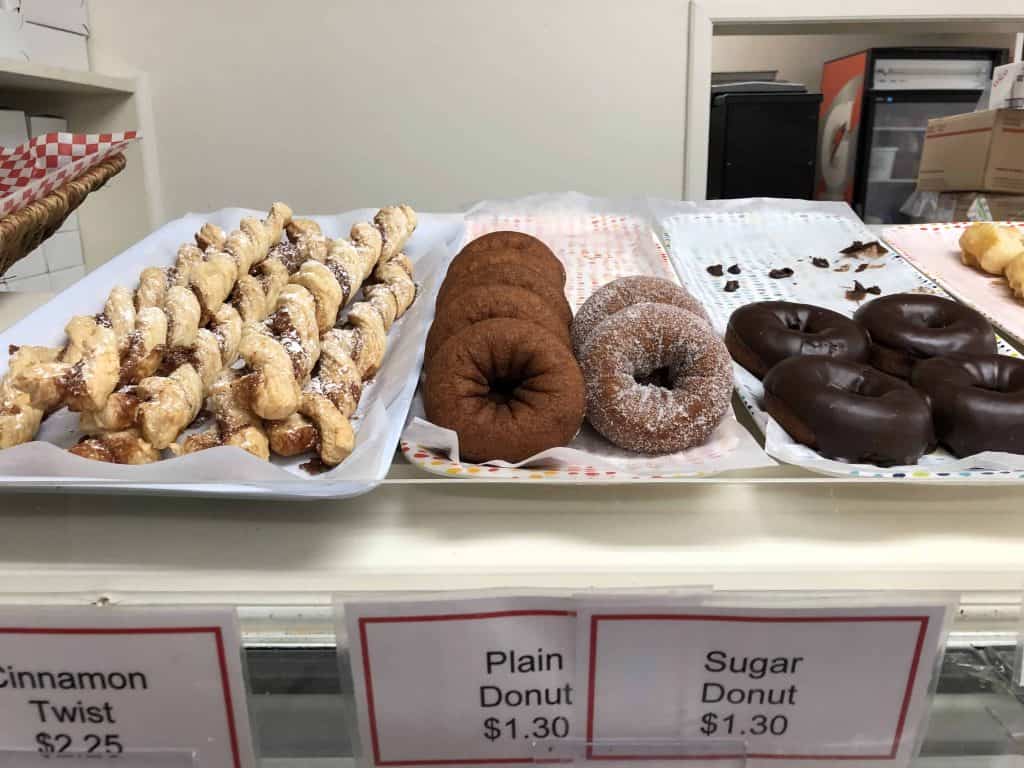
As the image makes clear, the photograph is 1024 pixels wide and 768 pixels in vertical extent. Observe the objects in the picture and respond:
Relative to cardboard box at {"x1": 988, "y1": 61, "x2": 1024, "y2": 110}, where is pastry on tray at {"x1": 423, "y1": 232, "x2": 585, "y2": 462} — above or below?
below

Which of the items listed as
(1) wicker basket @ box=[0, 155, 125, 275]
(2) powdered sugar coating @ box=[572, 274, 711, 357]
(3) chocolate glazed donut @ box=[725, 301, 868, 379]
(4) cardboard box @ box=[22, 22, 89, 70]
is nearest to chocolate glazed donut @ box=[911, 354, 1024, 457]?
(3) chocolate glazed donut @ box=[725, 301, 868, 379]

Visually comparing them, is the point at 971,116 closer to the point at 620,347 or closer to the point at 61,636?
the point at 620,347

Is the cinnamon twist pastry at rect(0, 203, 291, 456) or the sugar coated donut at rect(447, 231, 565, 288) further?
the sugar coated donut at rect(447, 231, 565, 288)

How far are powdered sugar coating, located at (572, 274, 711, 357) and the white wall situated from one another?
1420 mm

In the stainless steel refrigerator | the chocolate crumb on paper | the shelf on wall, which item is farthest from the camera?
the stainless steel refrigerator

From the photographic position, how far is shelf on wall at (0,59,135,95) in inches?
55.8

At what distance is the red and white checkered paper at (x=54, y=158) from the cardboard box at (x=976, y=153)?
5.57 feet

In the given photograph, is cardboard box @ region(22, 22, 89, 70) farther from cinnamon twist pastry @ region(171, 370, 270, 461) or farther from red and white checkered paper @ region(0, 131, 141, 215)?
cinnamon twist pastry @ region(171, 370, 270, 461)

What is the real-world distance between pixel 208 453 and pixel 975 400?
65cm

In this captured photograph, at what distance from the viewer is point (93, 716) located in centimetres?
44

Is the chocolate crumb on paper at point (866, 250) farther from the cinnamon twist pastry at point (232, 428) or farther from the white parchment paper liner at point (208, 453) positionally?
the cinnamon twist pastry at point (232, 428)

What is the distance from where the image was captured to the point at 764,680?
439 mm

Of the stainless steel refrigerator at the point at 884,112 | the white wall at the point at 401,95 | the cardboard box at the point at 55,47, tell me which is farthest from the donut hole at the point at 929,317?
the stainless steel refrigerator at the point at 884,112

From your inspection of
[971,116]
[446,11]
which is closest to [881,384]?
[971,116]
